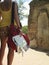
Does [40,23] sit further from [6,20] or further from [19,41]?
[19,41]

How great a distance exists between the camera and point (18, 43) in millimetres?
4441

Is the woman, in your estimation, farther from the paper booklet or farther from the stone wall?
the stone wall

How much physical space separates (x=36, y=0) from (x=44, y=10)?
140 cm

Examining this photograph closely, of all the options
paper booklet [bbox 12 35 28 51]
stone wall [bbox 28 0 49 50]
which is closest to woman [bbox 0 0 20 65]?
→ paper booklet [bbox 12 35 28 51]

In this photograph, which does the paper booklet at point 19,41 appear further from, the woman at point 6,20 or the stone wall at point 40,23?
the stone wall at point 40,23

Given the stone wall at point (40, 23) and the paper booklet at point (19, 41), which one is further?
the stone wall at point (40, 23)

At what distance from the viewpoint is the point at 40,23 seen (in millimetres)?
16734

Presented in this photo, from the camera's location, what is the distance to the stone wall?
1603 centimetres

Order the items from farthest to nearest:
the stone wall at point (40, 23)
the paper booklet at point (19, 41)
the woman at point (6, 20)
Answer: the stone wall at point (40, 23)
the woman at point (6, 20)
the paper booklet at point (19, 41)

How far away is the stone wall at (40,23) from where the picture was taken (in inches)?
631

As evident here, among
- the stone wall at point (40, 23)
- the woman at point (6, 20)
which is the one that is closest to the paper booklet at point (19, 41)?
the woman at point (6, 20)

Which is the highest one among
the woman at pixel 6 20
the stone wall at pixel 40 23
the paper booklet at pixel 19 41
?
the woman at pixel 6 20

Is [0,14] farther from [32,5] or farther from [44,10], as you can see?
[32,5]

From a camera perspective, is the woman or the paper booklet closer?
the paper booklet
